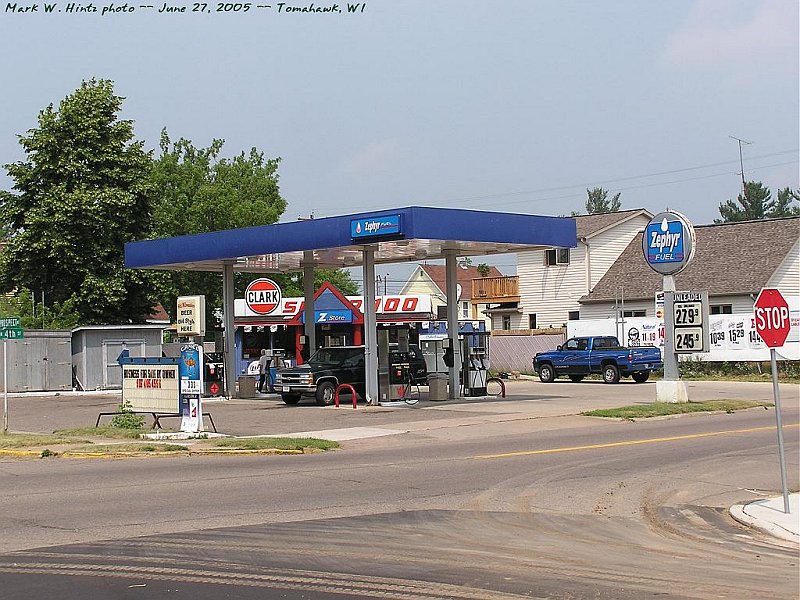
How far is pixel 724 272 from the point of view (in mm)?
52750

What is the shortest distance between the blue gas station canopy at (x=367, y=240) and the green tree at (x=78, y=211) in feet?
39.0

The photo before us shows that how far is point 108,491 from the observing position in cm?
1451

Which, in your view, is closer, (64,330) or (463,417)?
(463,417)

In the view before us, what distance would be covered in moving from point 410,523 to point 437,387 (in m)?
21.6

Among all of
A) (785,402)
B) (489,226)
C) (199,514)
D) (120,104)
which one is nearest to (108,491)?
(199,514)

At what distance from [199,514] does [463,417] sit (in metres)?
15.3

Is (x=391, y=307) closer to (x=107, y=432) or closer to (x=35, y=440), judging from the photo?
(x=107, y=432)

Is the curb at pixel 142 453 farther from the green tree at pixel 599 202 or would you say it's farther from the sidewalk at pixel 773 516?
the green tree at pixel 599 202

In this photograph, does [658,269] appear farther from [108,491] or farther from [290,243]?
[108,491]

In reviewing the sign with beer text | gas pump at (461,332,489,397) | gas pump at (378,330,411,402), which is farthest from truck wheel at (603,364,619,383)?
the sign with beer text

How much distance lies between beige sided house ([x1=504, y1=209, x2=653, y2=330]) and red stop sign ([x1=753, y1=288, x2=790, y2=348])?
4547 cm

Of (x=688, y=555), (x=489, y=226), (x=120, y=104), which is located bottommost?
(x=688, y=555)

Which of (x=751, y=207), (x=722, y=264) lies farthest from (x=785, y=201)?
(x=722, y=264)

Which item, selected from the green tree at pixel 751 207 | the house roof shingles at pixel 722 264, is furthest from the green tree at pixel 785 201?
the house roof shingles at pixel 722 264
